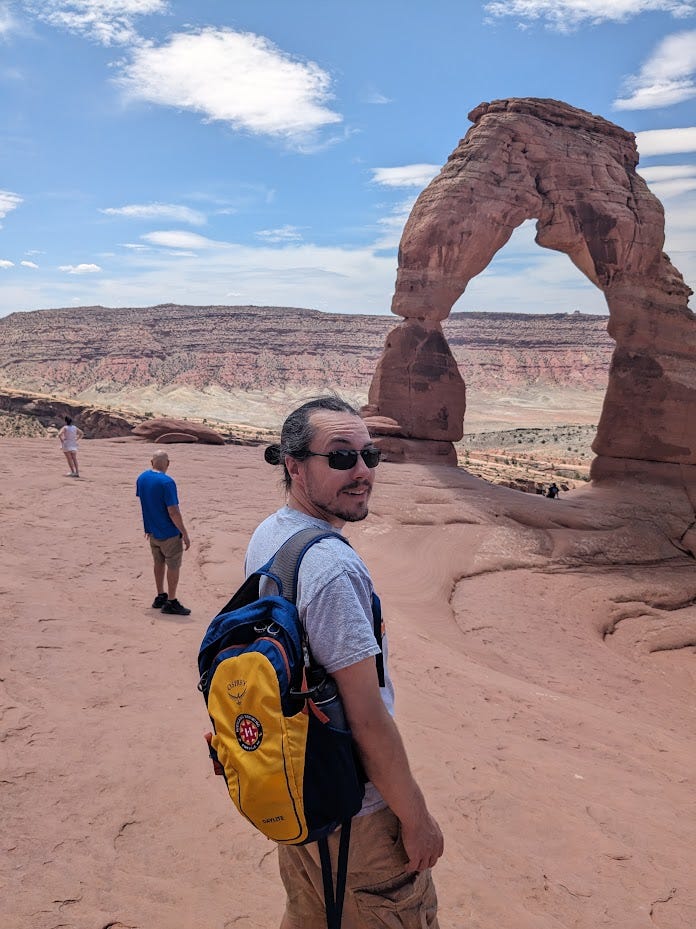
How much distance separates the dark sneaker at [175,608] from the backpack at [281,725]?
5079 millimetres

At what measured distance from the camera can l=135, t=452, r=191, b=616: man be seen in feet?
21.9

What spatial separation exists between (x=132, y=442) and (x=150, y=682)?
46.5 feet

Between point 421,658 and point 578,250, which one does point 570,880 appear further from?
point 578,250

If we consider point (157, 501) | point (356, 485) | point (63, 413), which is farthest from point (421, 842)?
point (63, 413)

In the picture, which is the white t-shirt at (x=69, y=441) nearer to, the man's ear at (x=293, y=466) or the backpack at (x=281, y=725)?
the man's ear at (x=293, y=466)

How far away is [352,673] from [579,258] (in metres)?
16.6

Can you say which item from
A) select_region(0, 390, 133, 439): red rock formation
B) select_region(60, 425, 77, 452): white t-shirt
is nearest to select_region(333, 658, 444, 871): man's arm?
select_region(60, 425, 77, 452): white t-shirt

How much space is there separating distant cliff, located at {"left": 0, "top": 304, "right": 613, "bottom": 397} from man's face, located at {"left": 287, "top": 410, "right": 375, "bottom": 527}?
60861 mm

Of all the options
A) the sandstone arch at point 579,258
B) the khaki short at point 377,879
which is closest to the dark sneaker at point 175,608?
the khaki short at point 377,879

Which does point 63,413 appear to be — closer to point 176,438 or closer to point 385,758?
point 176,438

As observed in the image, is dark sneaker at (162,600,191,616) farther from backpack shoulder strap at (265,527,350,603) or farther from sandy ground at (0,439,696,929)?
backpack shoulder strap at (265,527,350,603)

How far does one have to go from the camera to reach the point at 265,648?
180cm

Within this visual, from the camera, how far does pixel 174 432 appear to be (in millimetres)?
19281

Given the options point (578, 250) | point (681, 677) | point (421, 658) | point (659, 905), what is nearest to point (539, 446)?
point (578, 250)
